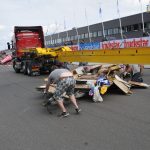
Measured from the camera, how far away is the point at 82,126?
27.4ft

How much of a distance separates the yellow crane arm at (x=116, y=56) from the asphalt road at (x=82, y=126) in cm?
185

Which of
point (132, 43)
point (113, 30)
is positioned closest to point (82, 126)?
point (132, 43)

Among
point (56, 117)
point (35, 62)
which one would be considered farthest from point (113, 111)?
point (35, 62)

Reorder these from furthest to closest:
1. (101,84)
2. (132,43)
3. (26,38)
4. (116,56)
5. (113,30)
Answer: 1. (113,30)
2. (26,38)
3. (132,43)
4. (116,56)
5. (101,84)

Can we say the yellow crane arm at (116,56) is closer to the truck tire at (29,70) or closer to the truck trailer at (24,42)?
the truck tire at (29,70)

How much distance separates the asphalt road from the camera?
6949 millimetres

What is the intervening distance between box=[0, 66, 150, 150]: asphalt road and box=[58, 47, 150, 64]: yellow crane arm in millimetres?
1854

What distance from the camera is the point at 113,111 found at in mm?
9875

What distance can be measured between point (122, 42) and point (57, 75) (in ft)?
54.5

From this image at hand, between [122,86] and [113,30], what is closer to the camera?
[122,86]

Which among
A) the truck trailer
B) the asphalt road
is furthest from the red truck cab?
the asphalt road

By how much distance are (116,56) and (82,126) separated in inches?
281

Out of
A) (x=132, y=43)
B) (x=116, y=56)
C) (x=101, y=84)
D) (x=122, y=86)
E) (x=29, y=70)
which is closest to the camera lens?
(x=101, y=84)

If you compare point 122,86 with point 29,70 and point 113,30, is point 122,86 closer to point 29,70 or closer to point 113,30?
point 29,70
